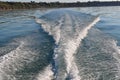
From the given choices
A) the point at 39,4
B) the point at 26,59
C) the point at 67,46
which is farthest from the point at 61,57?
the point at 39,4

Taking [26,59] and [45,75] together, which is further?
[26,59]

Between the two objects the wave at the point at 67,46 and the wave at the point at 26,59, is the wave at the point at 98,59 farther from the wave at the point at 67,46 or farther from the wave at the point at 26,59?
the wave at the point at 26,59

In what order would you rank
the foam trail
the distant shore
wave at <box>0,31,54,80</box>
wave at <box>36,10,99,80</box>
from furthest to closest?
the distant shore
wave at <box>0,31,54,80</box>
wave at <box>36,10,99,80</box>
the foam trail

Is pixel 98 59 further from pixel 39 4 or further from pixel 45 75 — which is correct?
pixel 39 4

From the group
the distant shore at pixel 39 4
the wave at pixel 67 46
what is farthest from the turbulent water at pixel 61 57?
the distant shore at pixel 39 4

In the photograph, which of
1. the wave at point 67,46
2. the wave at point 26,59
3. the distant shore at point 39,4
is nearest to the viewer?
the wave at point 67,46

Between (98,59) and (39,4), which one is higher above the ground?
(98,59)

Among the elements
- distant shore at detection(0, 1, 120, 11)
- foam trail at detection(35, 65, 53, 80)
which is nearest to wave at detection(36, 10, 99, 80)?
foam trail at detection(35, 65, 53, 80)

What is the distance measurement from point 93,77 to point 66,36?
15.3 ft

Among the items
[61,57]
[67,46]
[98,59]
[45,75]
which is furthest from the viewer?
[67,46]

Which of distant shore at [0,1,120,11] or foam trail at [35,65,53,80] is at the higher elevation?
foam trail at [35,65,53,80]

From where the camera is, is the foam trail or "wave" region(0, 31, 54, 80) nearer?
the foam trail

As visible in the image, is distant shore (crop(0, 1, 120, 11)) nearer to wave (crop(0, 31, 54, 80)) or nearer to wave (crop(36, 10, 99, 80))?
wave (crop(36, 10, 99, 80))

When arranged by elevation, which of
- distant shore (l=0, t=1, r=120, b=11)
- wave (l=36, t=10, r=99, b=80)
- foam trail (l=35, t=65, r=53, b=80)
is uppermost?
foam trail (l=35, t=65, r=53, b=80)
